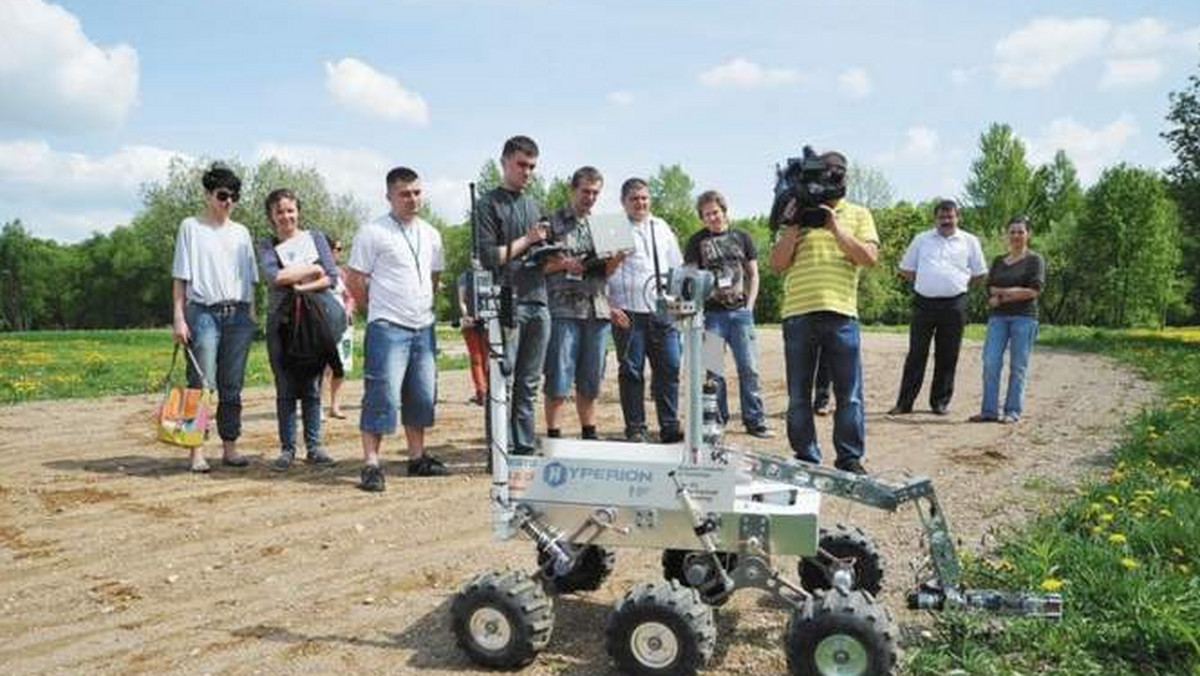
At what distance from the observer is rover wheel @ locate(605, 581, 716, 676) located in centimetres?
327

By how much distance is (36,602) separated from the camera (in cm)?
446

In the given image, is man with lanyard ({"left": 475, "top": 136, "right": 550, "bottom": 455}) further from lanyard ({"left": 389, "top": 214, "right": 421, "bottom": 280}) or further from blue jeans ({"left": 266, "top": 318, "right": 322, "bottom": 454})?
blue jeans ({"left": 266, "top": 318, "right": 322, "bottom": 454})

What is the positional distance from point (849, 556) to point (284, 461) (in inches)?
195

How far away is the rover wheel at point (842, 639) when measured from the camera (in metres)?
3.12

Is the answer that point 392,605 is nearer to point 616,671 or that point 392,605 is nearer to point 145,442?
point 616,671

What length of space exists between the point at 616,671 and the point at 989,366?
7371 mm

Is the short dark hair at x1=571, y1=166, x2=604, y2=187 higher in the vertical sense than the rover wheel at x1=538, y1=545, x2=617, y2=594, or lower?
higher

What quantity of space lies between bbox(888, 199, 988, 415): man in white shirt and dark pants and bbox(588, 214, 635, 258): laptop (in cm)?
456

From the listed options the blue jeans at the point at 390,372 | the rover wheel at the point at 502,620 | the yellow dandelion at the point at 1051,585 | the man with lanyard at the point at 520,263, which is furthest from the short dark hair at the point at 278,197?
the yellow dandelion at the point at 1051,585

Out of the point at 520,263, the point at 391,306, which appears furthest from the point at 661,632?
the point at 391,306

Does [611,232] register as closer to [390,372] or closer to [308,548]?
[390,372]

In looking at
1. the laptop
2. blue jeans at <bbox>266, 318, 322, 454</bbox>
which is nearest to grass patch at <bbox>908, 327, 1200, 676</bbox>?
the laptop

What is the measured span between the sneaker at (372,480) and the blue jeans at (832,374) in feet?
9.35

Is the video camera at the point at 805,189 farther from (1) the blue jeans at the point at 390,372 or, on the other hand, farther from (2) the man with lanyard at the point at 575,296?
(1) the blue jeans at the point at 390,372
